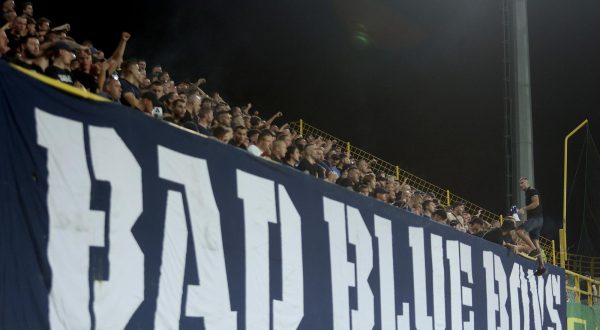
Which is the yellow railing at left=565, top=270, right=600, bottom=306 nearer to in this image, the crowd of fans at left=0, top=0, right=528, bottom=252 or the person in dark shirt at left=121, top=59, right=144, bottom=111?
the crowd of fans at left=0, top=0, right=528, bottom=252

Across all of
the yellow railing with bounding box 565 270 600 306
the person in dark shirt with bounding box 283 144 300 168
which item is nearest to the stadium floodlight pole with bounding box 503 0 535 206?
the yellow railing with bounding box 565 270 600 306

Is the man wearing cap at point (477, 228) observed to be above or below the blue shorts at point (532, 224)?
below

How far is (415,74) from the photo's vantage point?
104ft

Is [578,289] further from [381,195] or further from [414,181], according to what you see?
[381,195]

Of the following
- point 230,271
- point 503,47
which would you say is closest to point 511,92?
point 503,47

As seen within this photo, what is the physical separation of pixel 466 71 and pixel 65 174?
2735cm

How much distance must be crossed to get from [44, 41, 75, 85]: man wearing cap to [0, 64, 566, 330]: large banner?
93 centimetres

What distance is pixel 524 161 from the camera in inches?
724

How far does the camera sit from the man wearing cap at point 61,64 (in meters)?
7.21

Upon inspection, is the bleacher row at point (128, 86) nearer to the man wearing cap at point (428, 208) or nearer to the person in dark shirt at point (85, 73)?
the person in dark shirt at point (85, 73)

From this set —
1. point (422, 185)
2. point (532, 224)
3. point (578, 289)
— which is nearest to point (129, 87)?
point (532, 224)

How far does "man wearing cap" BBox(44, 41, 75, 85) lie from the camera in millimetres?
7212

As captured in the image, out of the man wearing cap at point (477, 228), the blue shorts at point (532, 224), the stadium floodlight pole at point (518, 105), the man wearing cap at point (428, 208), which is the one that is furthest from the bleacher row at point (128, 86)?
the stadium floodlight pole at point (518, 105)

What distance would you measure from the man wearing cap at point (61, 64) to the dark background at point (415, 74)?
16.7m
